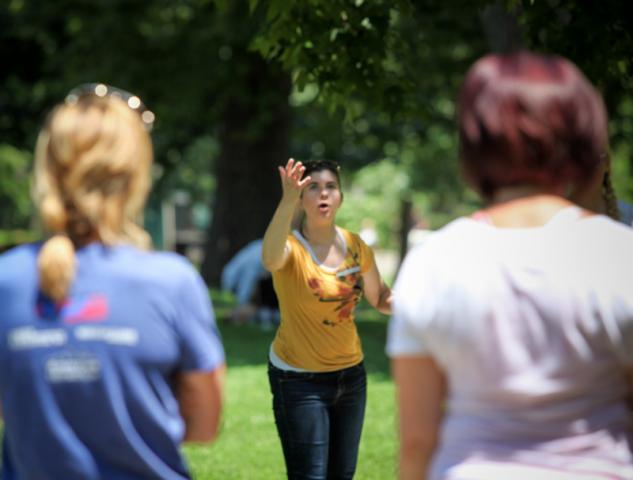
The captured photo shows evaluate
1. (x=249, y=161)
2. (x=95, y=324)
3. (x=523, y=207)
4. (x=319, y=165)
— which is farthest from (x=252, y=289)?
(x=523, y=207)

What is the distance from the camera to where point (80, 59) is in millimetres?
19891

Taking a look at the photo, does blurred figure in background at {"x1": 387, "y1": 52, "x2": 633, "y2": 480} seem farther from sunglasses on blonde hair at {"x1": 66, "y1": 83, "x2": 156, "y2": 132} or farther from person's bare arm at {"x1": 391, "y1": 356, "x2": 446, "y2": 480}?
sunglasses on blonde hair at {"x1": 66, "y1": 83, "x2": 156, "y2": 132}

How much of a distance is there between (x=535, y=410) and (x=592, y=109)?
683 mm

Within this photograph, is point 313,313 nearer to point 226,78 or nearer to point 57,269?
point 57,269

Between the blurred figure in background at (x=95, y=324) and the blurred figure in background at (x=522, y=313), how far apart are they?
54 cm

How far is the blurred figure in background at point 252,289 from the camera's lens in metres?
16.4

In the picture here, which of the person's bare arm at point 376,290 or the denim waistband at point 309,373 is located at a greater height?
the person's bare arm at point 376,290

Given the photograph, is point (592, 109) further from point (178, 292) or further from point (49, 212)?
point (49, 212)

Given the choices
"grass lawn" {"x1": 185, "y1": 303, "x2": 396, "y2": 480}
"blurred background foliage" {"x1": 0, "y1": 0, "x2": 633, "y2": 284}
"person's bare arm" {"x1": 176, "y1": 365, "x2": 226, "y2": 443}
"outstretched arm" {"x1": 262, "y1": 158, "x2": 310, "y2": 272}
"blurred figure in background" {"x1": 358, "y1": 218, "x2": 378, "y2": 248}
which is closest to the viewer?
"person's bare arm" {"x1": 176, "y1": 365, "x2": 226, "y2": 443}

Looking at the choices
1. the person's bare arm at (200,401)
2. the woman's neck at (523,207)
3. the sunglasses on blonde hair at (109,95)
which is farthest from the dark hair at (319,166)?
the woman's neck at (523,207)

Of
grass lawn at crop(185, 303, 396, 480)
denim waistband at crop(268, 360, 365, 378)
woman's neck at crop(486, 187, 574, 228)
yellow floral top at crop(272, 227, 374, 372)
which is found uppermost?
woman's neck at crop(486, 187, 574, 228)

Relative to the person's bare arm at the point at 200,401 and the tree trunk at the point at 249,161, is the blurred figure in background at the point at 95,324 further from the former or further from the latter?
the tree trunk at the point at 249,161

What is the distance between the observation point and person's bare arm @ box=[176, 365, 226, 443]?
2602mm

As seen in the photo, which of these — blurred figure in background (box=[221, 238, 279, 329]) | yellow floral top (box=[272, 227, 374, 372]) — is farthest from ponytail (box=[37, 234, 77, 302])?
blurred figure in background (box=[221, 238, 279, 329])
